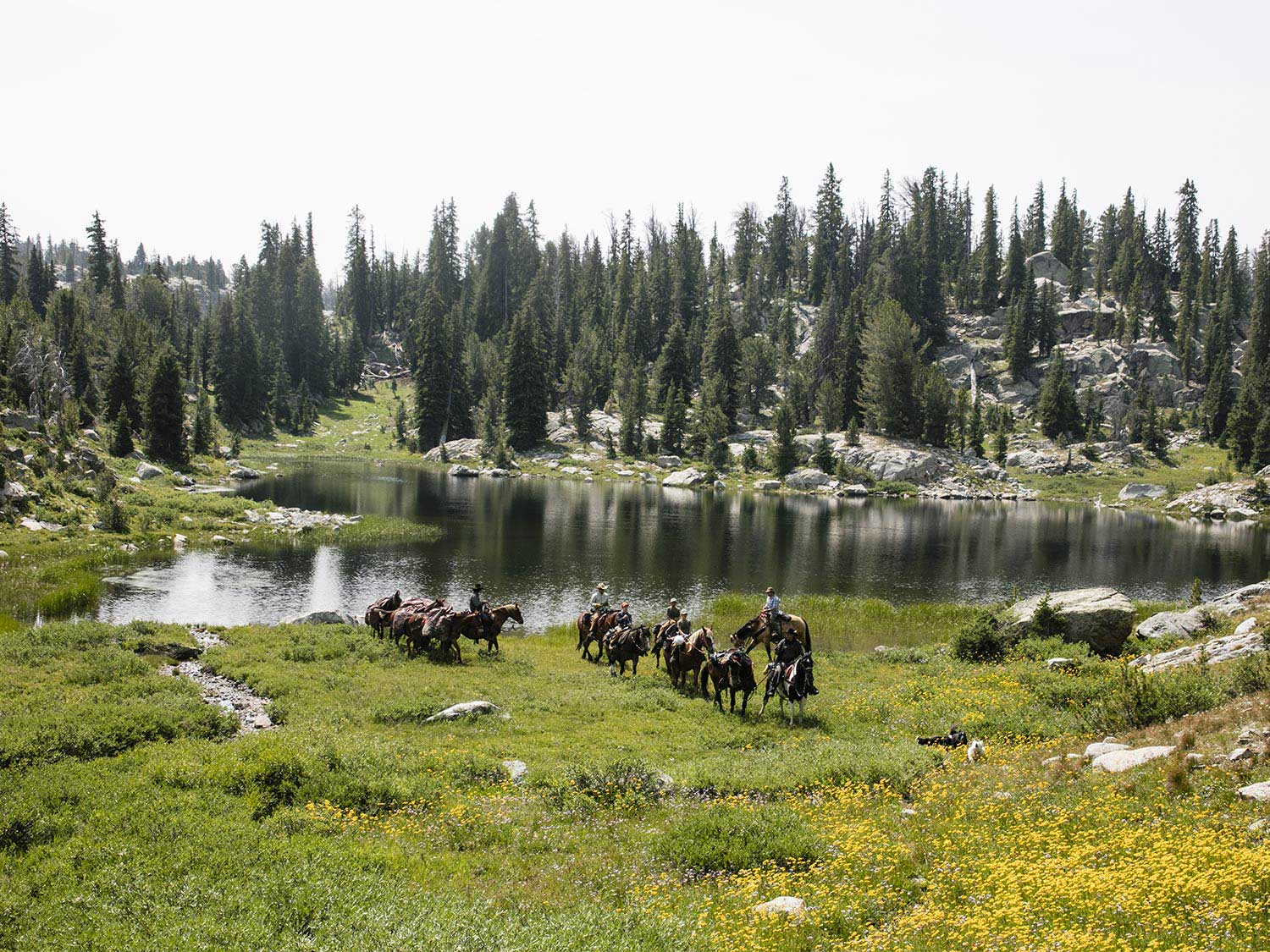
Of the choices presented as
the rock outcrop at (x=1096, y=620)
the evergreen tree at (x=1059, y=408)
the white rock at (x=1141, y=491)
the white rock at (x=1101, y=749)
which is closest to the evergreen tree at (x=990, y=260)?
the evergreen tree at (x=1059, y=408)

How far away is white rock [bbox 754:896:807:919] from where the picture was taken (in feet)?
30.7

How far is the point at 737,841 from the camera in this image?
457 inches

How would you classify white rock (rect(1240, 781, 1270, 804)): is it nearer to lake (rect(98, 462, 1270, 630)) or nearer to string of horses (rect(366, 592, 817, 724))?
string of horses (rect(366, 592, 817, 724))

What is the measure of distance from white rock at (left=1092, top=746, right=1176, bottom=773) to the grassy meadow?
0.48 meters

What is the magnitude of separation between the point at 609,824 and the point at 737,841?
2.47 metres

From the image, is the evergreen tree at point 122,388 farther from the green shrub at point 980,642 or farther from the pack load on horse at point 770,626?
the green shrub at point 980,642

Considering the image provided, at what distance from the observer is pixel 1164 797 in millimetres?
11258

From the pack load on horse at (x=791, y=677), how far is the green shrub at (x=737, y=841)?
8.57 metres

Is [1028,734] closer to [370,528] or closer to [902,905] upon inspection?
[902,905]

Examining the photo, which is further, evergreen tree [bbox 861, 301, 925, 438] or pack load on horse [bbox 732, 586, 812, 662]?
A: evergreen tree [bbox 861, 301, 925, 438]

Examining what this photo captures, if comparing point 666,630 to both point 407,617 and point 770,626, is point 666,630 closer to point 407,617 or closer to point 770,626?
point 770,626

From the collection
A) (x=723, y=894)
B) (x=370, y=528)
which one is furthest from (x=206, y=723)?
(x=370, y=528)

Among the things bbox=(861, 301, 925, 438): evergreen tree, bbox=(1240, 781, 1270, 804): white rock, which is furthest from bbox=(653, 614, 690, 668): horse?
bbox=(861, 301, 925, 438): evergreen tree

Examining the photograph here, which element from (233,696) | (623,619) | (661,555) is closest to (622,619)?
(623,619)
